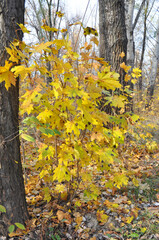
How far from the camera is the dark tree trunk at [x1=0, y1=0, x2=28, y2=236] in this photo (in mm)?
1270

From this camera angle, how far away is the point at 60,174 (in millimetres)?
1246

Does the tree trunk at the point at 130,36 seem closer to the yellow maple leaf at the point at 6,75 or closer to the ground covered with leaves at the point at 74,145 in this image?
the ground covered with leaves at the point at 74,145

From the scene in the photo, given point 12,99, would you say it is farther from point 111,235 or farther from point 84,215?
point 111,235

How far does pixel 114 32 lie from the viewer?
3.07 metres

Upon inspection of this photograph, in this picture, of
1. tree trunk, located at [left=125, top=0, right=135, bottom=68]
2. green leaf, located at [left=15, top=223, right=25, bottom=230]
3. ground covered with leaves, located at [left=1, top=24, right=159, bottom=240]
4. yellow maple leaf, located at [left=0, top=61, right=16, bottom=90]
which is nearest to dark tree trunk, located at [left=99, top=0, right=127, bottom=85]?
ground covered with leaves, located at [left=1, top=24, right=159, bottom=240]

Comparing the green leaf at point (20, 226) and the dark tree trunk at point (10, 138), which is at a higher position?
the dark tree trunk at point (10, 138)

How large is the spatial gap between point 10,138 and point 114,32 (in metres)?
2.75

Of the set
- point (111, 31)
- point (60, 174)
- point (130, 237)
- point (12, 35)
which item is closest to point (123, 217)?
point (130, 237)

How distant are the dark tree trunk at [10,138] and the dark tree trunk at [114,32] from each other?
6.57 ft

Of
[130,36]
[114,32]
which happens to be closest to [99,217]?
[114,32]

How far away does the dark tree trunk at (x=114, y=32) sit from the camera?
3027 mm

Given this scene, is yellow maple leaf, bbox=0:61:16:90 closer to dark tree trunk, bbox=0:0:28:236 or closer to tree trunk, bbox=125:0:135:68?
dark tree trunk, bbox=0:0:28:236

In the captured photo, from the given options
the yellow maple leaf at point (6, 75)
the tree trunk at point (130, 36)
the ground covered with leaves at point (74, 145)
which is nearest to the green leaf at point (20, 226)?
the ground covered with leaves at point (74, 145)

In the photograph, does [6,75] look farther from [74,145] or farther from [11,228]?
[11,228]
